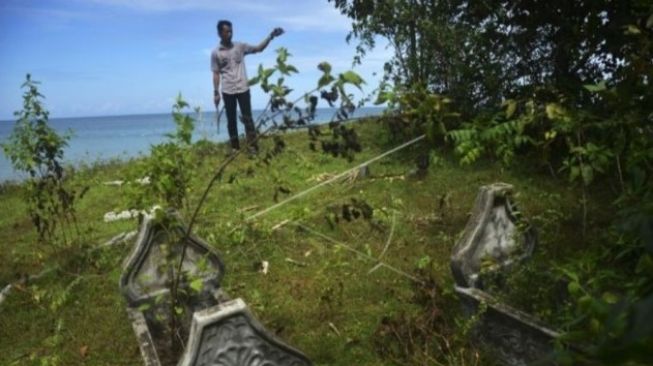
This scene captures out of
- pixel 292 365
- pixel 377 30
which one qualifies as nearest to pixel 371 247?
pixel 292 365

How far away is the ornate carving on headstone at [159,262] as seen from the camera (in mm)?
A: 3977

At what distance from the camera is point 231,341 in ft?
10.5

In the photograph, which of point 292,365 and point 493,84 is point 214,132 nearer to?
point 292,365

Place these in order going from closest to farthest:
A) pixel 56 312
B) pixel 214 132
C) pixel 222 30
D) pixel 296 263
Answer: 1. pixel 214 132
2. pixel 56 312
3. pixel 296 263
4. pixel 222 30

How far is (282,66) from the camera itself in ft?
10.0

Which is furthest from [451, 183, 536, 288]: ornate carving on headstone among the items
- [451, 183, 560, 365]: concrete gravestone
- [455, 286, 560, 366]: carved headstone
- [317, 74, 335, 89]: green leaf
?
[317, 74, 335, 89]: green leaf

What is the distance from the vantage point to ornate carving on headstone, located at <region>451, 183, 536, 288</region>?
13.2 ft

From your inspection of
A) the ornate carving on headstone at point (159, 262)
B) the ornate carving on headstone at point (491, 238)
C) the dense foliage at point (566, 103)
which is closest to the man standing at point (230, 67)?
the dense foliage at point (566, 103)

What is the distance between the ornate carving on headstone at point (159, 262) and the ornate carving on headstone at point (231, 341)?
78 cm

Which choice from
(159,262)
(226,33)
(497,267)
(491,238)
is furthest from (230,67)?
(497,267)

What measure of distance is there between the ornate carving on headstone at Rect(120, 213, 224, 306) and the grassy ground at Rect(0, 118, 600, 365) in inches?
22.6

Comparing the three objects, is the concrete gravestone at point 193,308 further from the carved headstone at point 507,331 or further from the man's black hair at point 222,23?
the man's black hair at point 222,23

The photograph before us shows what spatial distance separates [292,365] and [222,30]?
8.07m

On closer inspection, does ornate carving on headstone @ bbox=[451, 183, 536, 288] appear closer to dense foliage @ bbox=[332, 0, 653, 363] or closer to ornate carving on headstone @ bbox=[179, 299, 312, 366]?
dense foliage @ bbox=[332, 0, 653, 363]
